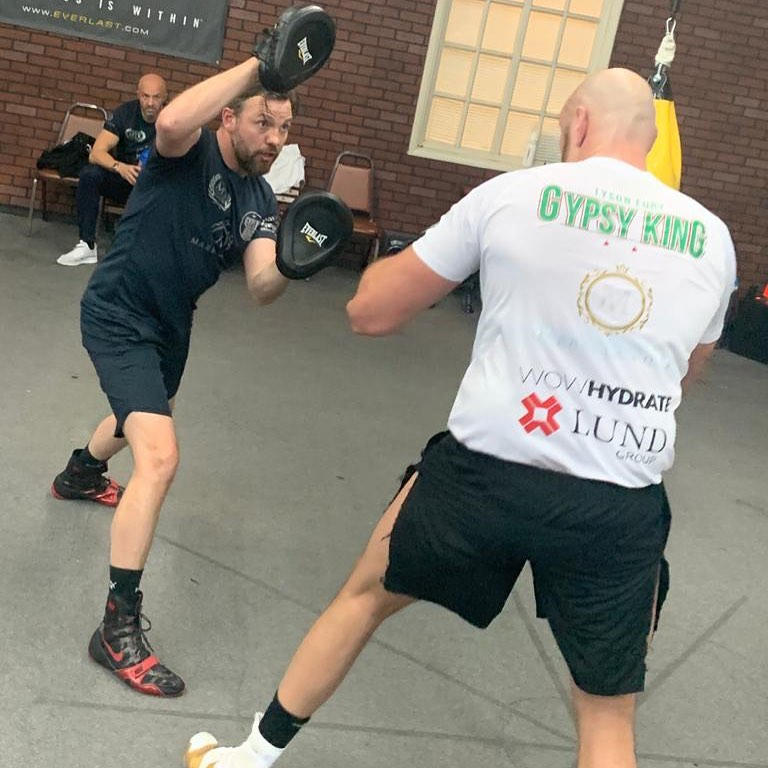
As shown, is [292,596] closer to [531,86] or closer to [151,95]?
[151,95]

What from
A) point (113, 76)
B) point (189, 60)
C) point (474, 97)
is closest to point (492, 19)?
point (474, 97)

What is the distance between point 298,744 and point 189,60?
5.70 m

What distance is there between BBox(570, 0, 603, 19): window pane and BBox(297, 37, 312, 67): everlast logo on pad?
5.51 meters

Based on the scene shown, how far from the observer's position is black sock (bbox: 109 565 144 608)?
2055 millimetres

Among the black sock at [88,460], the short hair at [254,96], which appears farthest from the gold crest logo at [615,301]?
the black sock at [88,460]

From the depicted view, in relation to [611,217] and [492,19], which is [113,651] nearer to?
[611,217]

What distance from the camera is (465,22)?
6852 millimetres

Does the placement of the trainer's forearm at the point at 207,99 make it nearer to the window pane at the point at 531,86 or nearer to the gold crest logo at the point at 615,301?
the gold crest logo at the point at 615,301

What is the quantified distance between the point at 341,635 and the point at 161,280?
104cm

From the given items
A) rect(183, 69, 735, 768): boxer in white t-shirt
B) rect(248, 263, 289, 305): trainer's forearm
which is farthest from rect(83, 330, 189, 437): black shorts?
rect(183, 69, 735, 768): boxer in white t-shirt

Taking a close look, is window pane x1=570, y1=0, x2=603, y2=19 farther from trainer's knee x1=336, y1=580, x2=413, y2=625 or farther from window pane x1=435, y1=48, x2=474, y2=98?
trainer's knee x1=336, y1=580, x2=413, y2=625

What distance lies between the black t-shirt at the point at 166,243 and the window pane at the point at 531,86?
5293 mm

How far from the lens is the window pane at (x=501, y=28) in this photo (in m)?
6.89

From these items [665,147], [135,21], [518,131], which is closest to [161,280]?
[665,147]
